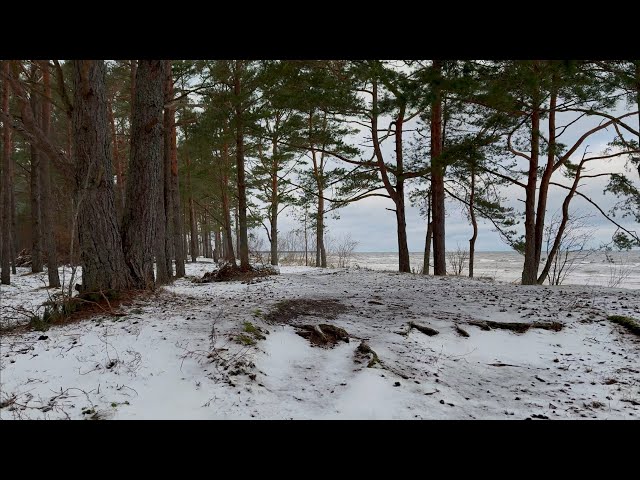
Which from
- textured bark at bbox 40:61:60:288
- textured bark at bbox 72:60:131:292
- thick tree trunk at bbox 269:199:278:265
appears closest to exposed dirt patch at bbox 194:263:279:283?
textured bark at bbox 40:61:60:288

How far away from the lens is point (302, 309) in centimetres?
518

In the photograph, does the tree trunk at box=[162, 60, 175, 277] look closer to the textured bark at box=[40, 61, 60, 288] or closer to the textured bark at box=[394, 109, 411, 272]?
the textured bark at box=[40, 61, 60, 288]

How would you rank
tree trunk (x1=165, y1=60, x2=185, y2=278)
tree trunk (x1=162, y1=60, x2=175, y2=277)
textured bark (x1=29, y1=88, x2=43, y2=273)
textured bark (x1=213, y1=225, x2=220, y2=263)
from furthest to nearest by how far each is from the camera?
1. textured bark (x1=213, y1=225, x2=220, y2=263)
2. textured bark (x1=29, y1=88, x2=43, y2=273)
3. tree trunk (x1=165, y1=60, x2=185, y2=278)
4. tree trunk (x1=162, y1=60, x2=175, y2=277)

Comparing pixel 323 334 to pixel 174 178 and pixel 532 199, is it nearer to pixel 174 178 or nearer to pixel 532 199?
pixel 532 199

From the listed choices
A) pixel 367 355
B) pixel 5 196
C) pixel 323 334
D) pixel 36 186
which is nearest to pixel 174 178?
pixel 36 186

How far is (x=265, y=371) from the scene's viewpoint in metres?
3.06

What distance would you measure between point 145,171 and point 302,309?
3486 mm

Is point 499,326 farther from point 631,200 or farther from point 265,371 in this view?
point 631,200

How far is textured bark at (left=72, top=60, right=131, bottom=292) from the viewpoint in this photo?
16.1 ft

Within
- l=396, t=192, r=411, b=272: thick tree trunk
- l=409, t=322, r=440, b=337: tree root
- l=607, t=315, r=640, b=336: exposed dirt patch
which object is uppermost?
l=396, t=192, r=411, b=272: thick tree trunk

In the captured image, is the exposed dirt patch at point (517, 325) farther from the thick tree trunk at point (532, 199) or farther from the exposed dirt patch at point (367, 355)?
the thick tree trunk at point (532, 199)

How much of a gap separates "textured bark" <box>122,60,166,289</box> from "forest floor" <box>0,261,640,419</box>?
2.67ft
